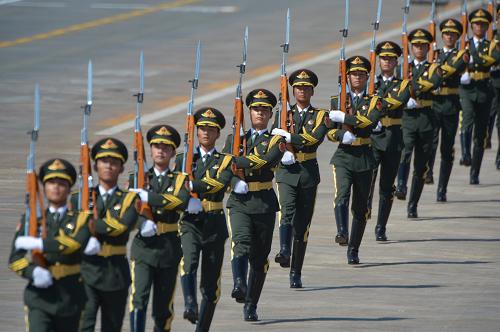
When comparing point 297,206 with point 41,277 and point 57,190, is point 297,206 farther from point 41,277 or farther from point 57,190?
point 41,277

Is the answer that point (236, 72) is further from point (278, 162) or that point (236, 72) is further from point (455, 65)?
point (278, 162)

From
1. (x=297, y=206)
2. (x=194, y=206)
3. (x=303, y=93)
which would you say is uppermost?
(x=303, y=93)

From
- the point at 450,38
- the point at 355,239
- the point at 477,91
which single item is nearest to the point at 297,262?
the point at 355,239

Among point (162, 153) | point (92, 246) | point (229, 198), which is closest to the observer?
point (92, 246)

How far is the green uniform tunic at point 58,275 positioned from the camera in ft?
45.0

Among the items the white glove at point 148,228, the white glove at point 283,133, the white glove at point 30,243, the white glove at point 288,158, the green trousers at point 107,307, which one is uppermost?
the white glove at point 283,133

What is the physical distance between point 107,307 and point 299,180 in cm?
514

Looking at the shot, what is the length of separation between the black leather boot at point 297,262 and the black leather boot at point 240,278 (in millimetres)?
1904

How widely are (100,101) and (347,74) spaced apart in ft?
44.9

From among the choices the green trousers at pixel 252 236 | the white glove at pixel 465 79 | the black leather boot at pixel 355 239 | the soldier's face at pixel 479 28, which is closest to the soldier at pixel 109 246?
the green trousers at pixel 252 236

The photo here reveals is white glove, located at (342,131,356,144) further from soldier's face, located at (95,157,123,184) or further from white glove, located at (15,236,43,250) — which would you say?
white glove, located at (15,236,43,250)

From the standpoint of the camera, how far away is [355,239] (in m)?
20.7

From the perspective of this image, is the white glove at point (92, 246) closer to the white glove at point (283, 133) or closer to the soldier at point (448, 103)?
the white glove at point (283, 133)

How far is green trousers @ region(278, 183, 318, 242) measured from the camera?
63.1 ft
